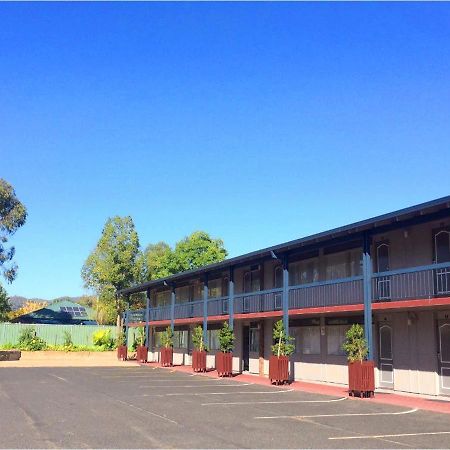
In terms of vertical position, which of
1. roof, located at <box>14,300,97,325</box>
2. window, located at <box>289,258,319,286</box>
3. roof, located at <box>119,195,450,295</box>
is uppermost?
roof, located at <box>119,195,450,295</box>

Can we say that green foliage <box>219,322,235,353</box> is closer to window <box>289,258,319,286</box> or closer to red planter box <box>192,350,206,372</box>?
red planter box <box>192,350,206,372</box>

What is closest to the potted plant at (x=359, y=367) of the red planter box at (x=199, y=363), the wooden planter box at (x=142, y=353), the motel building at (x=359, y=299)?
the motel building at (x=359, y=299)

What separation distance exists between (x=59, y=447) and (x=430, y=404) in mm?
10322

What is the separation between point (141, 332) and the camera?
41.3 metres

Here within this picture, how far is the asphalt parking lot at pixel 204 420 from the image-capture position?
9148mm

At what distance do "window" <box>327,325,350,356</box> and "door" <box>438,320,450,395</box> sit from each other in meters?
4.32

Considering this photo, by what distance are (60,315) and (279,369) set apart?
4655cm

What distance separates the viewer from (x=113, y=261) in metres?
50.8

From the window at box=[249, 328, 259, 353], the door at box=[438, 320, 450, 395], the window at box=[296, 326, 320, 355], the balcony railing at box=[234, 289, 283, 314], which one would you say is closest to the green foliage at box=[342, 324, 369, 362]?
the door at box=[438, 320, 450, 395]

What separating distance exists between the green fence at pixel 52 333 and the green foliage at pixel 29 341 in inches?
29.1

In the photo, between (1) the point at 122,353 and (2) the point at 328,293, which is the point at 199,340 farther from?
(1) the point at 122,353

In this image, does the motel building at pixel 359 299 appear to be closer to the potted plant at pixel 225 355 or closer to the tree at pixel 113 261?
the potted plant at pixel 225 355

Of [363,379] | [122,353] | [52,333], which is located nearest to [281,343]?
[363,379]

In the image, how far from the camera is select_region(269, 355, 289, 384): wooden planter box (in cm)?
2064
